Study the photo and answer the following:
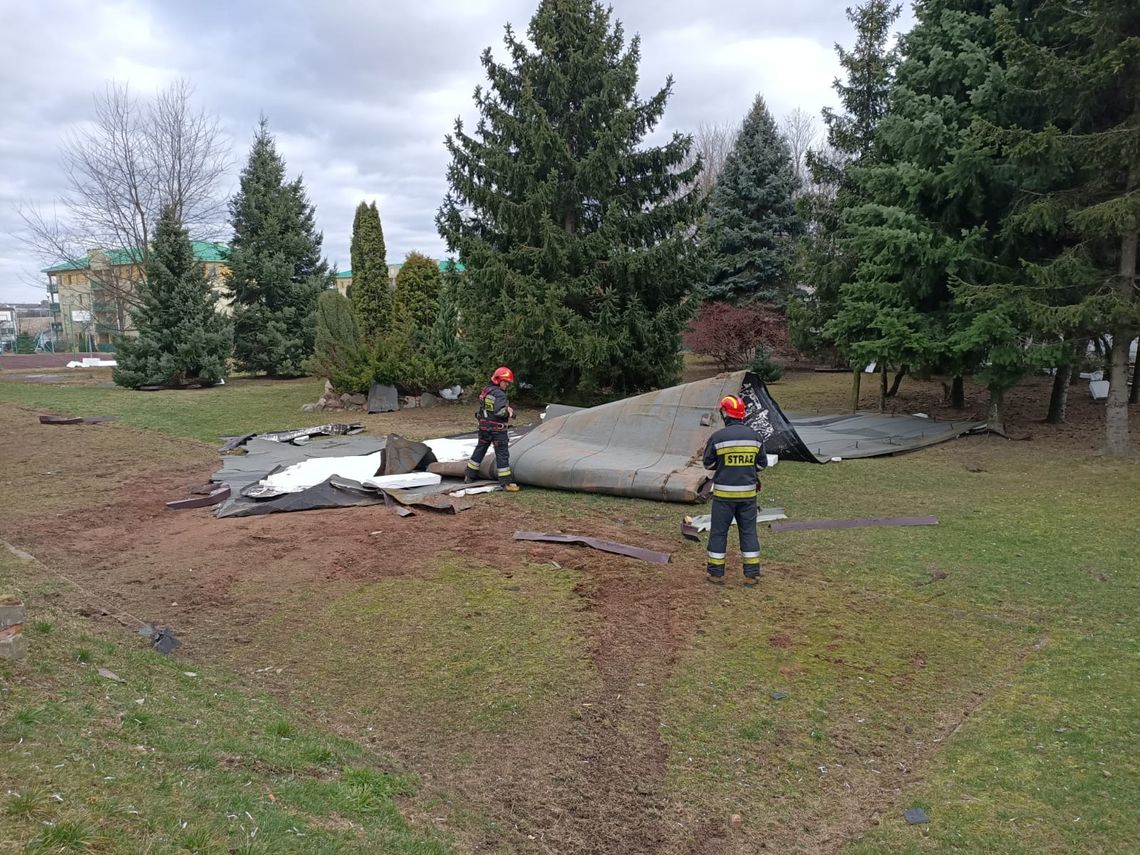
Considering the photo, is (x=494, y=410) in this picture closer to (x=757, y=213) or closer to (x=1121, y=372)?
(x=1121, y=372)

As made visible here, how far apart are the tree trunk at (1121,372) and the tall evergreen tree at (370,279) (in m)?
21.1

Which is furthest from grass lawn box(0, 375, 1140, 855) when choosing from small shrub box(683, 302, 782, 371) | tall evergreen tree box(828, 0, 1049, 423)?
small shrub box(683, 302, 782, 371)

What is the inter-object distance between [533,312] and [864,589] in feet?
36.9

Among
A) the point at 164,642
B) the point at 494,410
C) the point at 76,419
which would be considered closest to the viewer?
the point at 164,642

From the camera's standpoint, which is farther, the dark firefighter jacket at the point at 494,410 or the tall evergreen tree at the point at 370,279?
the tall evergreen tree at the point at 370,279

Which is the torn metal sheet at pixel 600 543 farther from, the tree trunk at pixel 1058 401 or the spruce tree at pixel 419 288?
A: the spruce tree at pixel 419 288

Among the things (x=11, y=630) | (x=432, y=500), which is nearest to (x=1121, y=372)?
(x=432, y=500)

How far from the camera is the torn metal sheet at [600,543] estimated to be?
279 inches

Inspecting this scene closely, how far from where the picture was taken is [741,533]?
636 cm

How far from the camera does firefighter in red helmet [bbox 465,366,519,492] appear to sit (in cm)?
960

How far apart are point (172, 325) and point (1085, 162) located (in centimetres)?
2484

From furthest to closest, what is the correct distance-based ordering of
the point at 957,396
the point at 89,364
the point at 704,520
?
the point at 89,364 < the point at 957,396 < the point at 704,520

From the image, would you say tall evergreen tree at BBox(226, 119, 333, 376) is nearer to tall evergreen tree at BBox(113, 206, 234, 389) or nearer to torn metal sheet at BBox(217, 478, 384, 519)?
tall evergreen tree at BBox(113, 206, 234, 389)

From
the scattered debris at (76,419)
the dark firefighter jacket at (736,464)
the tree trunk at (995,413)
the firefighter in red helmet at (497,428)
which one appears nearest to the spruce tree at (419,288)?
the scattered debris at (76,419)
